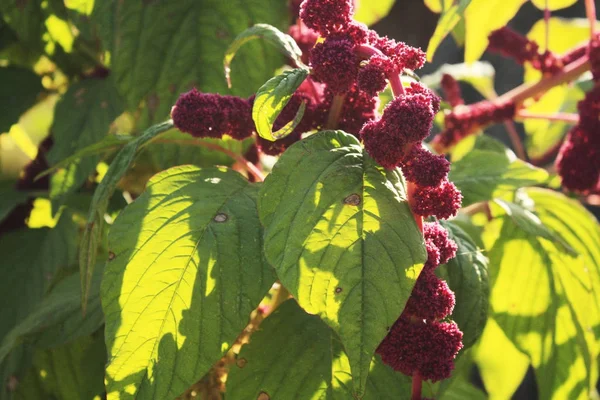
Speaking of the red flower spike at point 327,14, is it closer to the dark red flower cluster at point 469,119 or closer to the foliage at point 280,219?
the foliage at point 280,219

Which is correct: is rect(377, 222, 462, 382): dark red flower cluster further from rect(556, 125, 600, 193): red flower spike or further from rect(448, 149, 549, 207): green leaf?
rect(556, 125, 600, 193): red flower spike

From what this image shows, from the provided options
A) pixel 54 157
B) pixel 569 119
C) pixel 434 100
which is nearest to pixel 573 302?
pixel 569 119

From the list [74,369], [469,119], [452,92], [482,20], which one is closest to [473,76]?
[452,92]

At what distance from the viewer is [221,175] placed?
0.64 meters

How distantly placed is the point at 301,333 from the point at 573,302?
37 cm

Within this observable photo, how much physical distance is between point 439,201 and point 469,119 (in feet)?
1.76

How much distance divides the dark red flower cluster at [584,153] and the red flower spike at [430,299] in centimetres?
46

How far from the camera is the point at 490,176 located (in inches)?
31.8

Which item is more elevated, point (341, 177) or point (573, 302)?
point (341, 177)

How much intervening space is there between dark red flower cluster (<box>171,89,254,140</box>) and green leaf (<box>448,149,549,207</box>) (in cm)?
28

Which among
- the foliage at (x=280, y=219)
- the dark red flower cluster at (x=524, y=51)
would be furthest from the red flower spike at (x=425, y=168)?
the dark red flower cluster at (x=524, y=51)

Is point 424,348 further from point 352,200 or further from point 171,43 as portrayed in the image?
point 171,43

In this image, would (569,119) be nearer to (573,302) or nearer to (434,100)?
(573,302)

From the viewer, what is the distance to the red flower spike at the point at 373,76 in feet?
1.63
